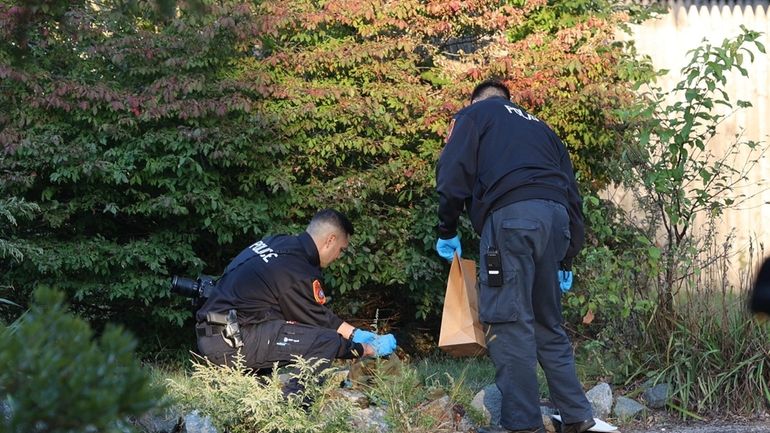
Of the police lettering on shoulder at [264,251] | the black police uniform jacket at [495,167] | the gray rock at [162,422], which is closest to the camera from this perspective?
the gray rock at [162,422]

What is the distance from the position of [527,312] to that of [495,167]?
2.41 ft

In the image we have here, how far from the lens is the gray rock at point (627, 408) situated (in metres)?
5.51

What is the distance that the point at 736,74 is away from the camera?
9562 mm

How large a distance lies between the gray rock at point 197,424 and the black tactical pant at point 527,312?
137cm

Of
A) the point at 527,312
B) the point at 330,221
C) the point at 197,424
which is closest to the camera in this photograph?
the point at 197,424

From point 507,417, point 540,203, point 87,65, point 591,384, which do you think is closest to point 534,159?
point 540,203

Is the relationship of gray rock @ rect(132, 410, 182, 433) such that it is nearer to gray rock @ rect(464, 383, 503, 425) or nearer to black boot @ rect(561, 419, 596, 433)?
gray rock @ rect(464, 383, 503, 425)

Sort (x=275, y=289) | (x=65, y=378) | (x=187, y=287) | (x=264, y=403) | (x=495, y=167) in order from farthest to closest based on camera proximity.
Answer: (x=187, y=287), (x=275, y=289), (x=495, y=167), (x=264, y=403), (x=65, y=378)

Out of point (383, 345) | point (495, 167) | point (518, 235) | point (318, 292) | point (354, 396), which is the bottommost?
point (354, 396)

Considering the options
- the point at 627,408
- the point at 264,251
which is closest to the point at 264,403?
the point at 264,251

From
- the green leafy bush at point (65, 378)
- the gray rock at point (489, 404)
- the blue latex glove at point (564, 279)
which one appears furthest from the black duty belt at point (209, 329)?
the green leafy bush at point (65, 378)

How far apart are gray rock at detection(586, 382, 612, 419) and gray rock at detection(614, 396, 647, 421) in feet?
0.18

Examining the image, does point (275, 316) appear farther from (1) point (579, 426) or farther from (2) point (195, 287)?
(1) point (579, 426)

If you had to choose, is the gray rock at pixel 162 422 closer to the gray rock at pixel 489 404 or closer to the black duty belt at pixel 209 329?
the black duty belt at pixel 209 329
